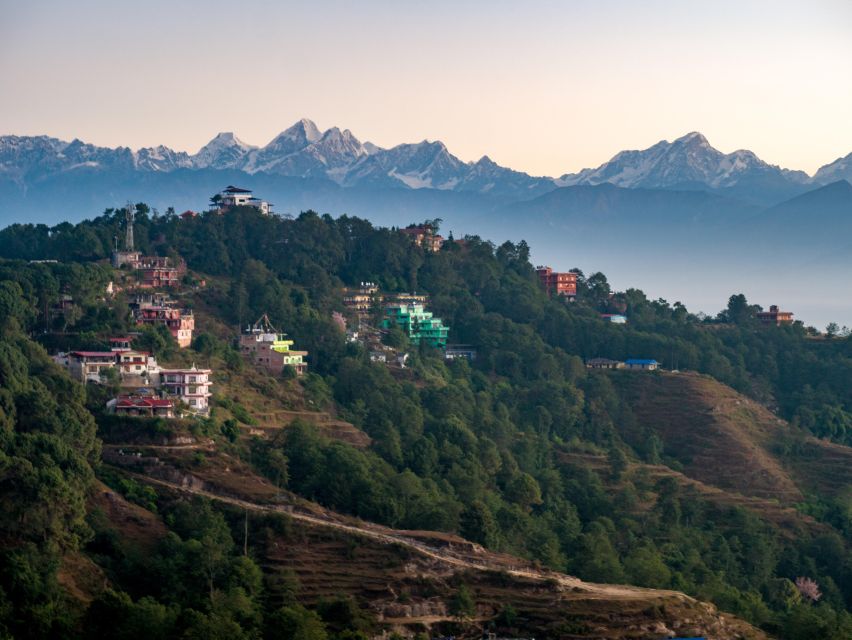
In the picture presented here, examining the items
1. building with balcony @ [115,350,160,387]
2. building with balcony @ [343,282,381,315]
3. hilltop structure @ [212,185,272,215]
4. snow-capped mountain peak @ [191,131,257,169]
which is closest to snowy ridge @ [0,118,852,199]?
snow-capped mountain peak @ [191,131,257,169]

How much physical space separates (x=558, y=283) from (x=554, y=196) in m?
61.0

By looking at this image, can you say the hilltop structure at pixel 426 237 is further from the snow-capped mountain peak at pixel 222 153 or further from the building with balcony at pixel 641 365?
the snow-capped mountain peak at pixel 222 153

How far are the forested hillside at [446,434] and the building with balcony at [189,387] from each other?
0.70 metres

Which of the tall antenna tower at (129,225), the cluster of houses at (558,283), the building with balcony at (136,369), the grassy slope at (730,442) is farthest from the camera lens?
the cluster of houses at (558,283)

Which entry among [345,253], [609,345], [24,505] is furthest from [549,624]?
[345,253]

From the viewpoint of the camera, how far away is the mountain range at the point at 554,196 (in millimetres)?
114188

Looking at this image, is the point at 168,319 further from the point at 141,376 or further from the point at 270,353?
the point at 141,376

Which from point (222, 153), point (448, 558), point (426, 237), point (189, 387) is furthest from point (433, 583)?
point (222, 153)

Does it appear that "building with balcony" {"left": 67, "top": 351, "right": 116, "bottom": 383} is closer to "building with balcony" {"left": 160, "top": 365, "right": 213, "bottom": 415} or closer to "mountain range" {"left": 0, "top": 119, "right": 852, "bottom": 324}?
"building with balcony" {"left": 160, "top": 365, "right": 213, "bottom": 415}

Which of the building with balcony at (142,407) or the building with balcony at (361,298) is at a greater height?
the building with balcony at (361,298)

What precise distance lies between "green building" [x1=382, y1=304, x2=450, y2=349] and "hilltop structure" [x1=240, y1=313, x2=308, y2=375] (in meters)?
9.20

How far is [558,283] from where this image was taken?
7219 cm

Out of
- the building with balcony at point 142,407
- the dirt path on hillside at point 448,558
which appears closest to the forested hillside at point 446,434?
the building with balcony at point 142,407

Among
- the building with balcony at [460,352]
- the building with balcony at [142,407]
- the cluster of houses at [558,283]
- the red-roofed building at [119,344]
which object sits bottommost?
the building with balcony at [142,407]
